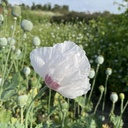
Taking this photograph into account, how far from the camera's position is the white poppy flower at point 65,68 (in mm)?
936

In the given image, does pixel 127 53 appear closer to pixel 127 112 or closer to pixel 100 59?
pixel 127 112

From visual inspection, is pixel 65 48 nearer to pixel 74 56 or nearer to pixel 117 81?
pixel 74 56

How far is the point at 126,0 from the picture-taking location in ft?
17.2

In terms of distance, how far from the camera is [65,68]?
3.07 feet

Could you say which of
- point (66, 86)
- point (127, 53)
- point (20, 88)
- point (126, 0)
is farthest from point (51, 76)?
point (126, 0)

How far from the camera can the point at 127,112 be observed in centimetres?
402

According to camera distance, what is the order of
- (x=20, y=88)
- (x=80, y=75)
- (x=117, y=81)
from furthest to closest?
(x=117, y=81) → (x=20, y=88) → (x=80, y=75)

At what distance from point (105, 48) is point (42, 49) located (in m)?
4.19

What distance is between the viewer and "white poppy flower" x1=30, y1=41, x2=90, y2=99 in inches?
36.9

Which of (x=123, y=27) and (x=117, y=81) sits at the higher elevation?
(x=123, y=27)

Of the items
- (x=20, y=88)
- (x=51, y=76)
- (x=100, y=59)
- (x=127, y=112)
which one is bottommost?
(x=127, y=112)

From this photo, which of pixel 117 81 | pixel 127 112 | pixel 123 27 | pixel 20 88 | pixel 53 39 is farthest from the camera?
pixel 53 39

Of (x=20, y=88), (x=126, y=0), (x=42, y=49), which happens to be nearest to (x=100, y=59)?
(x=20, y=88)

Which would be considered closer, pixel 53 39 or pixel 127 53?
pixel 127 53
